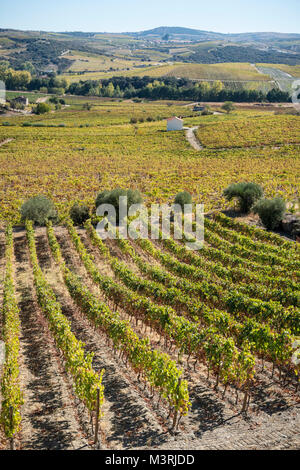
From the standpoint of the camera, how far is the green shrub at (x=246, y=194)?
121ft

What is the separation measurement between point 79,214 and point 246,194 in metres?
15.6

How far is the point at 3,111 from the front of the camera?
420 ft

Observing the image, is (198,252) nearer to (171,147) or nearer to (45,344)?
(45,344)

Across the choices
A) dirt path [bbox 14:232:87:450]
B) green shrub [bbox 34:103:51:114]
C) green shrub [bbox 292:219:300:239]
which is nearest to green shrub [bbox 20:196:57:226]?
dirt path [bbox 14:232:87:450]

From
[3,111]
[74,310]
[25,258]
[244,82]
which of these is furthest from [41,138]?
[244,82]

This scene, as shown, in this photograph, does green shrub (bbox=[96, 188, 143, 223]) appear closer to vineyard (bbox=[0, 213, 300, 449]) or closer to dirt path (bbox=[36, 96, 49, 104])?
vineyard (bbox=[0, 213, 300, 449])

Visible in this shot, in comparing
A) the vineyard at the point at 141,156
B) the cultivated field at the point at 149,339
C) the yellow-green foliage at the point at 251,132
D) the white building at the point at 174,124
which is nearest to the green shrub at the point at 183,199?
the vineyard at the point at 141,156

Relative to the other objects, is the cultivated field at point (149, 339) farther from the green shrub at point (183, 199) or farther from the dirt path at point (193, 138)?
the dirt path at point (193, 138)

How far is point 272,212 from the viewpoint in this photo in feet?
104

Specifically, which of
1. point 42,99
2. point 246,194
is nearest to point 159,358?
point 246,194

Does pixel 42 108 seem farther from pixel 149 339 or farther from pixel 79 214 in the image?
pixel 149 339

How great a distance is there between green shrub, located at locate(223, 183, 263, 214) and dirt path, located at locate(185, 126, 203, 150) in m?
44.9

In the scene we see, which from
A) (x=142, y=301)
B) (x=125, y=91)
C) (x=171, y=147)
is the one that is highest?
(x=125, y=91)

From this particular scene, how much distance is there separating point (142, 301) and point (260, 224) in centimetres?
1885
